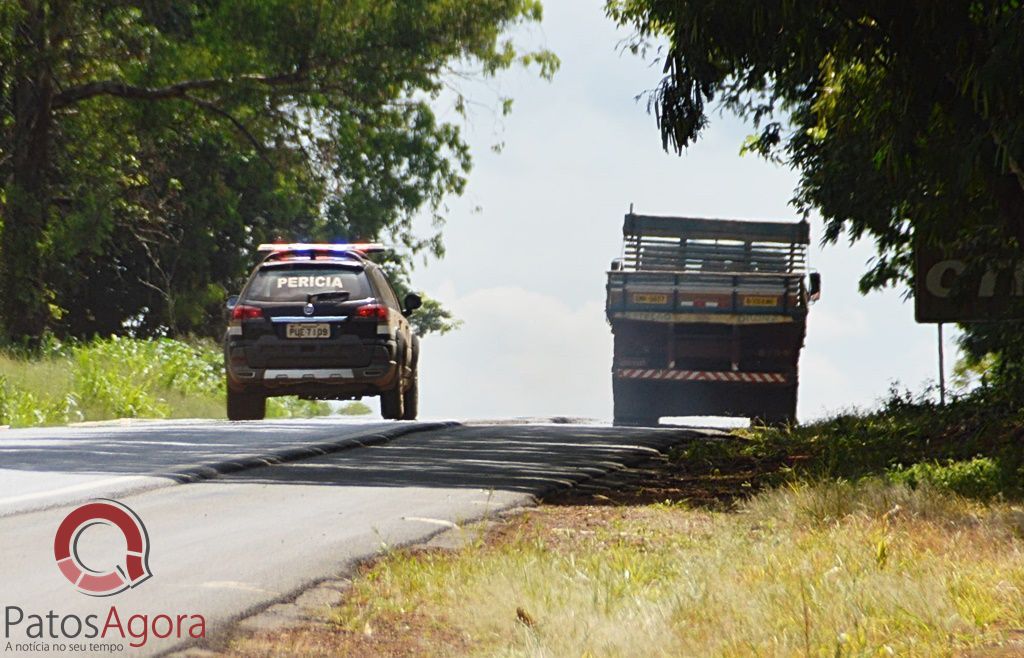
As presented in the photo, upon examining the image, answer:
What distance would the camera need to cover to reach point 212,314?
3719cm

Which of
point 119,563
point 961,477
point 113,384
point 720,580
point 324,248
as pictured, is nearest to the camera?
point 720,580

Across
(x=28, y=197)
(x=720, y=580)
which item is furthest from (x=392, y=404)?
(x=720, y=580)

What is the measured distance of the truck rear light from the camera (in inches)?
728

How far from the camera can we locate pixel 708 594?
20.0 feet

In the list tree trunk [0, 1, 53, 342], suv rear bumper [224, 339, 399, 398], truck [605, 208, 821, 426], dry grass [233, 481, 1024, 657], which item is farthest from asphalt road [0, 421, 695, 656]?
tree trunk [0, 1, 53, 342]

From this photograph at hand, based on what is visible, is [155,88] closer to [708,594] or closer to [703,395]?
[703,395]

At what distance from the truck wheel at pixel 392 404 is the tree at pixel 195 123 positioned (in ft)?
35.4

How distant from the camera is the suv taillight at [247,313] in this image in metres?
18.5

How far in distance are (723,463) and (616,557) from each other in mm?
6793

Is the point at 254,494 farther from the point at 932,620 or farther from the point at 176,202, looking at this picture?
the point at 176,202

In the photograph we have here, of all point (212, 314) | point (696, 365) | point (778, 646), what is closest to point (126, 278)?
point (212, 314)

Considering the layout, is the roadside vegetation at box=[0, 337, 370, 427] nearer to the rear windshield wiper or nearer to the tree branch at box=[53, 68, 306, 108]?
the tree branch at box=[53, 68, 306, 108]

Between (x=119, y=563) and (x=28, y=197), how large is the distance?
22992 millimetres

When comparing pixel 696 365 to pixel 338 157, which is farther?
pixel 338 157
